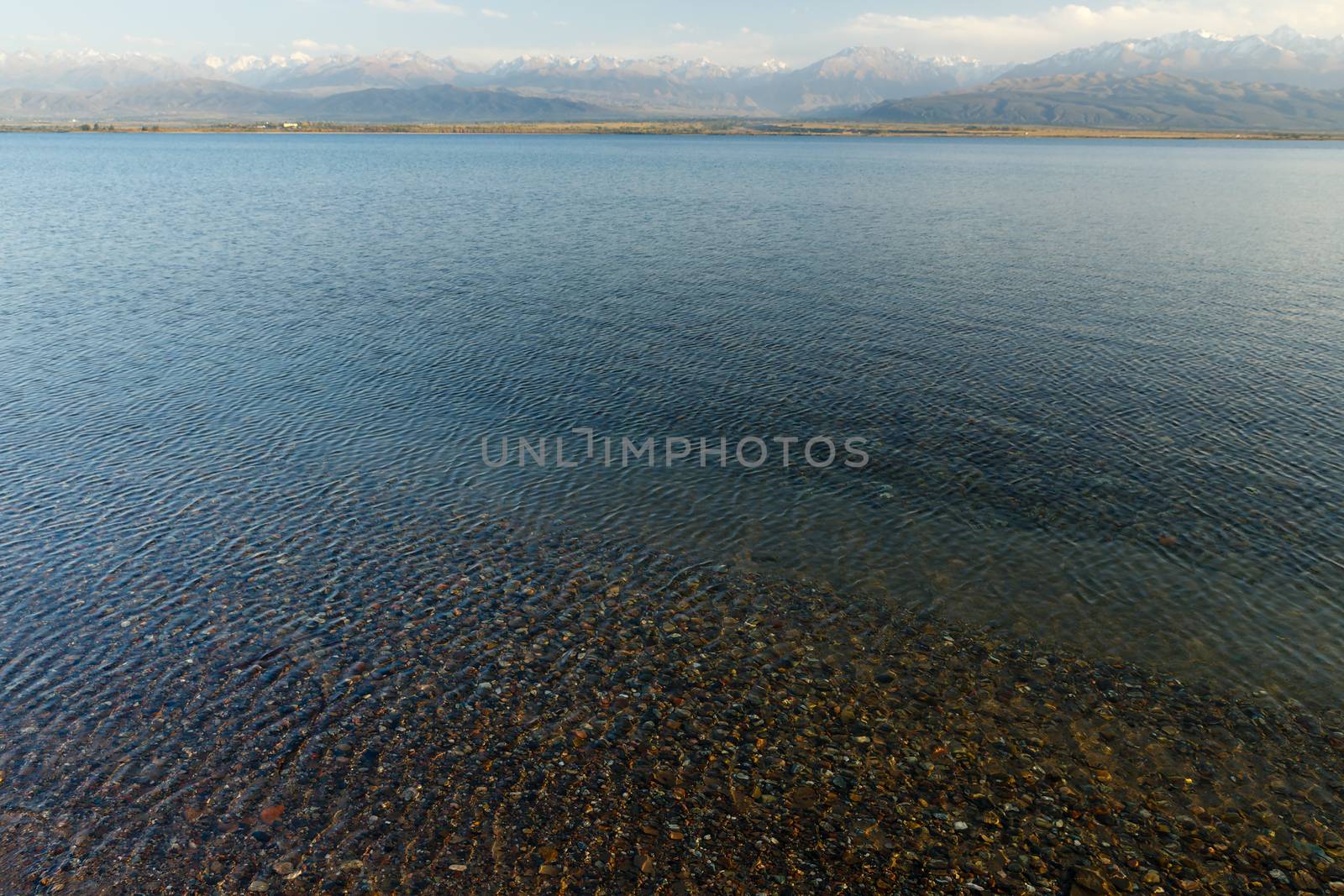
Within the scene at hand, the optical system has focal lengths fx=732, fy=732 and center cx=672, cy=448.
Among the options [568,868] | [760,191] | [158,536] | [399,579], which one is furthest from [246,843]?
[760,191]

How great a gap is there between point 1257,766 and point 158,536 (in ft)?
154

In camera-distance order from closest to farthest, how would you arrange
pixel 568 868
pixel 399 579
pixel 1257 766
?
1. pixel 568 868
2. pixel 1257 766
3. pixel 399 579

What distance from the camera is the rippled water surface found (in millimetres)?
33406

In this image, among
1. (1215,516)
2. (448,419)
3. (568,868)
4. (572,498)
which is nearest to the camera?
(568,868)

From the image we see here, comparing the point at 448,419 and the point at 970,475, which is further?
the point at 448,419

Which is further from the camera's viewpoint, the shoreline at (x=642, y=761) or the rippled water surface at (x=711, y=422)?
the rippled water surface at (x=711, y=422)

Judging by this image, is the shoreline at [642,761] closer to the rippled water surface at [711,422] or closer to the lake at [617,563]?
the lake at [617,563]

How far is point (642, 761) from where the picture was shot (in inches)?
961

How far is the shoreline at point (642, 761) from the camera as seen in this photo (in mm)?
20688

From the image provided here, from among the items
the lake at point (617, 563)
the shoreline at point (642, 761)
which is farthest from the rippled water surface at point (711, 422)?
the shoreline at point (642, 761)

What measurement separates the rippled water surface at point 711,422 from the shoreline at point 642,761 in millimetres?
2766

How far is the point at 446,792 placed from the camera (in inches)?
900

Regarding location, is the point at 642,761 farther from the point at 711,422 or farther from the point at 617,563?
the point at 711,422

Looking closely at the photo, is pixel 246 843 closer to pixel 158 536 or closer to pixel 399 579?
pixel 399 579
